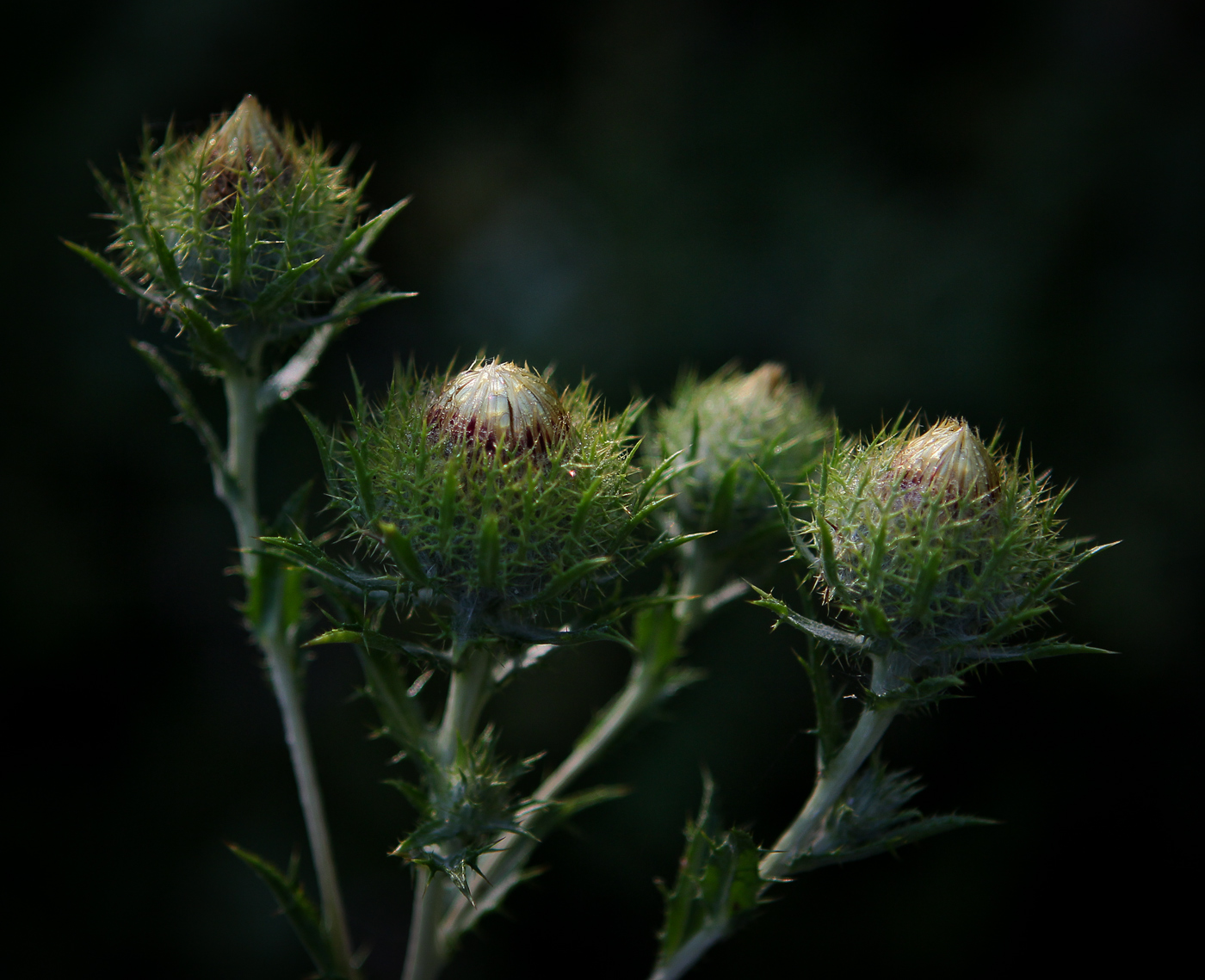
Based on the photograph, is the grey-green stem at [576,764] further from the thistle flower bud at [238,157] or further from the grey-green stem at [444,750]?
the thistle flower bud at [238,157]

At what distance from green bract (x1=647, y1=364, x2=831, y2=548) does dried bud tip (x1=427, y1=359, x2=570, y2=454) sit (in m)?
0.73

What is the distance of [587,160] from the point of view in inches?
242

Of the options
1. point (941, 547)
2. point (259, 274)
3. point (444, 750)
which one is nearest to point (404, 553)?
point (444, 750)

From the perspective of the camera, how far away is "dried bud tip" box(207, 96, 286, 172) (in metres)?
2.55

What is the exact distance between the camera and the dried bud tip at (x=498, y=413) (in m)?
2.24

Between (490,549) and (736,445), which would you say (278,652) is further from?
(736,445)

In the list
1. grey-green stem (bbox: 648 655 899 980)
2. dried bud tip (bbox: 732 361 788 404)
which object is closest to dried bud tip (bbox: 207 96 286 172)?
dried bud tip (bbox: 732 361 788 404)

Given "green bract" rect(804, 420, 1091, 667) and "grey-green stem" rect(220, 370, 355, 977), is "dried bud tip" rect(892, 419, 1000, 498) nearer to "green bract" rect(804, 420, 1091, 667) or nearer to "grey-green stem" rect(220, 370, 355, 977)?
"green bract" rect(804, 420, 1091, 667)

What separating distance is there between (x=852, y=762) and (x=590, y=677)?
296 centimetres

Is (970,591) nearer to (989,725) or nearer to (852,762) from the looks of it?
(852,762)

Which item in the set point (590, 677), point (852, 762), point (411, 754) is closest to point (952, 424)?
point (852, 762)

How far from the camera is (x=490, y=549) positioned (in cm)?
211

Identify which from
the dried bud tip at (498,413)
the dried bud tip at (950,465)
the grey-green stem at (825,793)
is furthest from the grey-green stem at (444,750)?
the dried bud tip at (950,465)

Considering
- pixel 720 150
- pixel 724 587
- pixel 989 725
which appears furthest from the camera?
pixel 720 150
